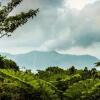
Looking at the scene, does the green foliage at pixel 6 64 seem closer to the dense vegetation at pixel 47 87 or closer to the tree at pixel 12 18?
the dense vegetation at pixel 47 87

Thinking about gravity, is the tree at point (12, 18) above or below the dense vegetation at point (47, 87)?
above

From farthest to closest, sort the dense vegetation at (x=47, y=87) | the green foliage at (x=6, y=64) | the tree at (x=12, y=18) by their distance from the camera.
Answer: the tree at (x=12, y=18) → the green foliage at (x=6, y=64) → the dense vegetation at (x=47, y=87)

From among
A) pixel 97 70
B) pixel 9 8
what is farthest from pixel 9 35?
pixel 97 70

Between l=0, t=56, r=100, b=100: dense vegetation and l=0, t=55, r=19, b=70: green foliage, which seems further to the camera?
l=0, t=55, r=19, b=70: green foliage

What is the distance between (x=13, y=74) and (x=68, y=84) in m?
1.17

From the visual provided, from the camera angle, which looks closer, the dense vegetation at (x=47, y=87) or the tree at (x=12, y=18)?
the dense vegetation at (x=47, y=87)

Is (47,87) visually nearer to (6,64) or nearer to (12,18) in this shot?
(6,64)

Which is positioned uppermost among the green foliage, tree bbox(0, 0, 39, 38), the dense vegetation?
tree bbox(0, 0, 39, 38)

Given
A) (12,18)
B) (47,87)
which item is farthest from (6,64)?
(12,18)

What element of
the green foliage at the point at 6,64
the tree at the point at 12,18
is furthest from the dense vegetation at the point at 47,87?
the tree at the point at 12,18

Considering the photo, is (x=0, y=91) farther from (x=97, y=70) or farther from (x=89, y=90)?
(x=97, y=70)

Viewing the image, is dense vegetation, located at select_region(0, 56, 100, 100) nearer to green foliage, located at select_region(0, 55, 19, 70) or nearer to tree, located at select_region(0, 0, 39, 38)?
green foliage, located at select_region(0, 55, 19, 70)

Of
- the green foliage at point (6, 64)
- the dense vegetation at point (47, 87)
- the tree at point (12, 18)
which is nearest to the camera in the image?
the dense vegetation at point (47, 87)

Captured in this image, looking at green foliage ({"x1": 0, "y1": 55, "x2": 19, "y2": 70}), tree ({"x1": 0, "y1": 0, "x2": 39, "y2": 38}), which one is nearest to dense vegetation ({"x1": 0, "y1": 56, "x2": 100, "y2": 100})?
green foliage ({"x1": 0, "y1": 55, "x2": 19, "y2": 70})
